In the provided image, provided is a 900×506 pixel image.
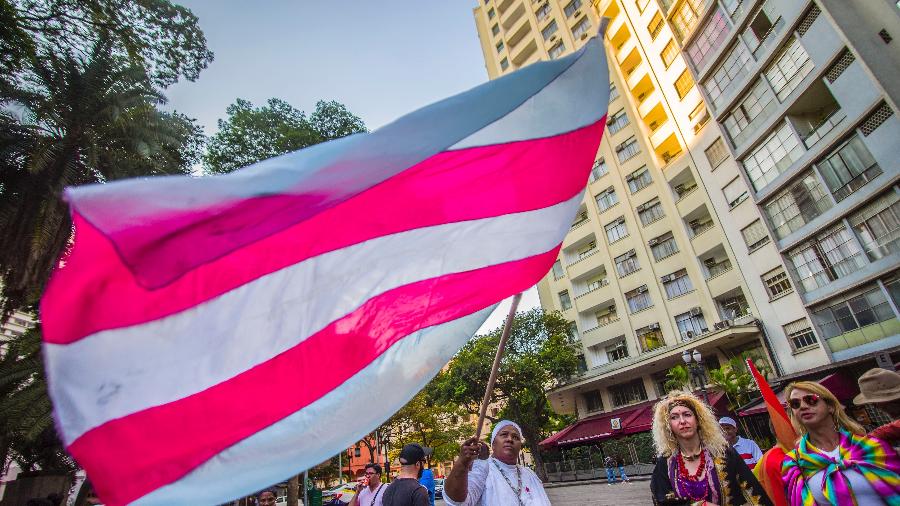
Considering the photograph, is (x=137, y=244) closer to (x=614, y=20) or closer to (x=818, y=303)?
(x=818, y=303)

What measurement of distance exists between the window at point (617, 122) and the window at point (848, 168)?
15880mm

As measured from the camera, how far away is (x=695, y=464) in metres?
3.17

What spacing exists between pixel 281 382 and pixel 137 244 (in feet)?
3.01

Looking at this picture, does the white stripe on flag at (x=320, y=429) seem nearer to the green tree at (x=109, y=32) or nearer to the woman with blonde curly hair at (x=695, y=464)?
the woman with blonde curly hair at (x=695, y=464)

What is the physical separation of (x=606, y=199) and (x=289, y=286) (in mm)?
33893

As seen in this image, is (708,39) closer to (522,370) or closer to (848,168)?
(848,168)

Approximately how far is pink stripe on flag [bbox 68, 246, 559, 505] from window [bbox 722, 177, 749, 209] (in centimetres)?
2563

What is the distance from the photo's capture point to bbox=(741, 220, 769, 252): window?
899 inches

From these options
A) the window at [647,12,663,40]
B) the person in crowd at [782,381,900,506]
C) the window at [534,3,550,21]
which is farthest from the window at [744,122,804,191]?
the window at [534,3,550,21]

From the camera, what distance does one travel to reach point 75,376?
78.0 inches

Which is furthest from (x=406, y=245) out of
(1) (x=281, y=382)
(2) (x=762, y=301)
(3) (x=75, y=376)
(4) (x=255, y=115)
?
(2) (x=762, y=301)

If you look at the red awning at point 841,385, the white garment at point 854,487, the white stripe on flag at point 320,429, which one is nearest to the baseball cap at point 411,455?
the white stripe on flag at point 320,429

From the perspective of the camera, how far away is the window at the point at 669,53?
28386 millimetres

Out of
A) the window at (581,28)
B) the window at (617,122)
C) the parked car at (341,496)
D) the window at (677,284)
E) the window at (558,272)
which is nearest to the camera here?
the parked car at (341,496)
